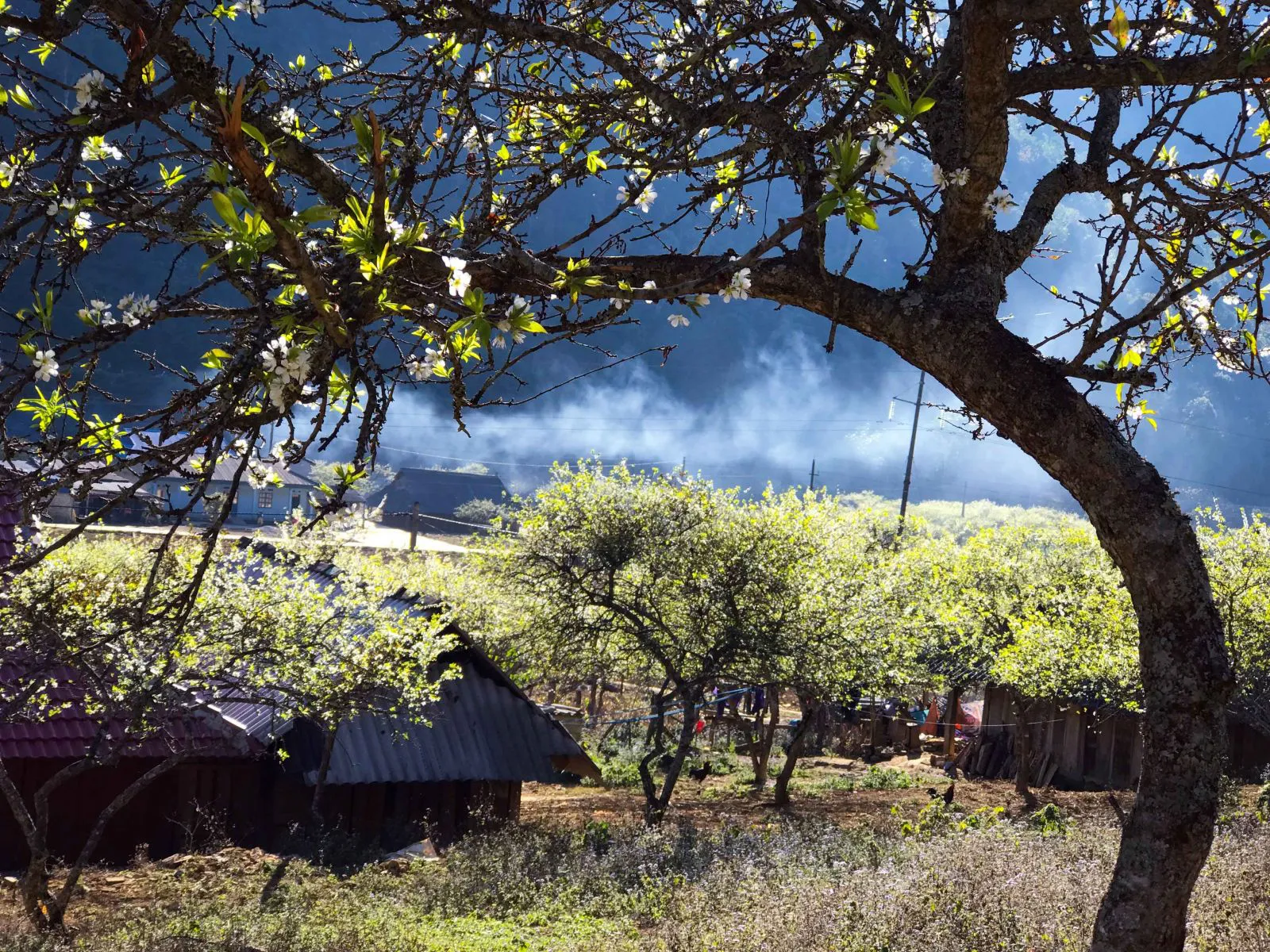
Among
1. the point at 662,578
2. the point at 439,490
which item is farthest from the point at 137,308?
the point at 439,490

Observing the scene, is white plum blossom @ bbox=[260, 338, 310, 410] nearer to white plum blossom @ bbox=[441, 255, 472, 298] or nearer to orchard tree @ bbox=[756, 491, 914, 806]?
white plum blossom @ bbox=[441, 255, 472, 298]

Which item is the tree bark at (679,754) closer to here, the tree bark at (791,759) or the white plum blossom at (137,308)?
the tree bark at (791,759)

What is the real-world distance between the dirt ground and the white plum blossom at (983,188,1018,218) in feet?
44.7

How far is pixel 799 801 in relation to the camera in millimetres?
20750

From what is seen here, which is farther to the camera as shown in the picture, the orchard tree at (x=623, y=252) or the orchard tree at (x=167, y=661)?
the orchard tree at (x=167, y=661)

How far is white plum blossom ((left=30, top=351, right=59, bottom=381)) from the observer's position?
2.14m

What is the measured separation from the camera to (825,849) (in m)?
11.7

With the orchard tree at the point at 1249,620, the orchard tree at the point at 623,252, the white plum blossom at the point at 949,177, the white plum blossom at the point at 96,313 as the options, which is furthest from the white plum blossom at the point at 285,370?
the orchard tree at the point at 1249,620

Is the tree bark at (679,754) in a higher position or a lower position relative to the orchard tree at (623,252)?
lower

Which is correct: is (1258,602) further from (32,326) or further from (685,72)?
(32,326)

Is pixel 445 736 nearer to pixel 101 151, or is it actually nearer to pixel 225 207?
pixel 101 151

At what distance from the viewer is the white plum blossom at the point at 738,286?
9.16 ft

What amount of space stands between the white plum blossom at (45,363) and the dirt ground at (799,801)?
15.4 metres

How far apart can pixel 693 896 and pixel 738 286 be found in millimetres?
7651
